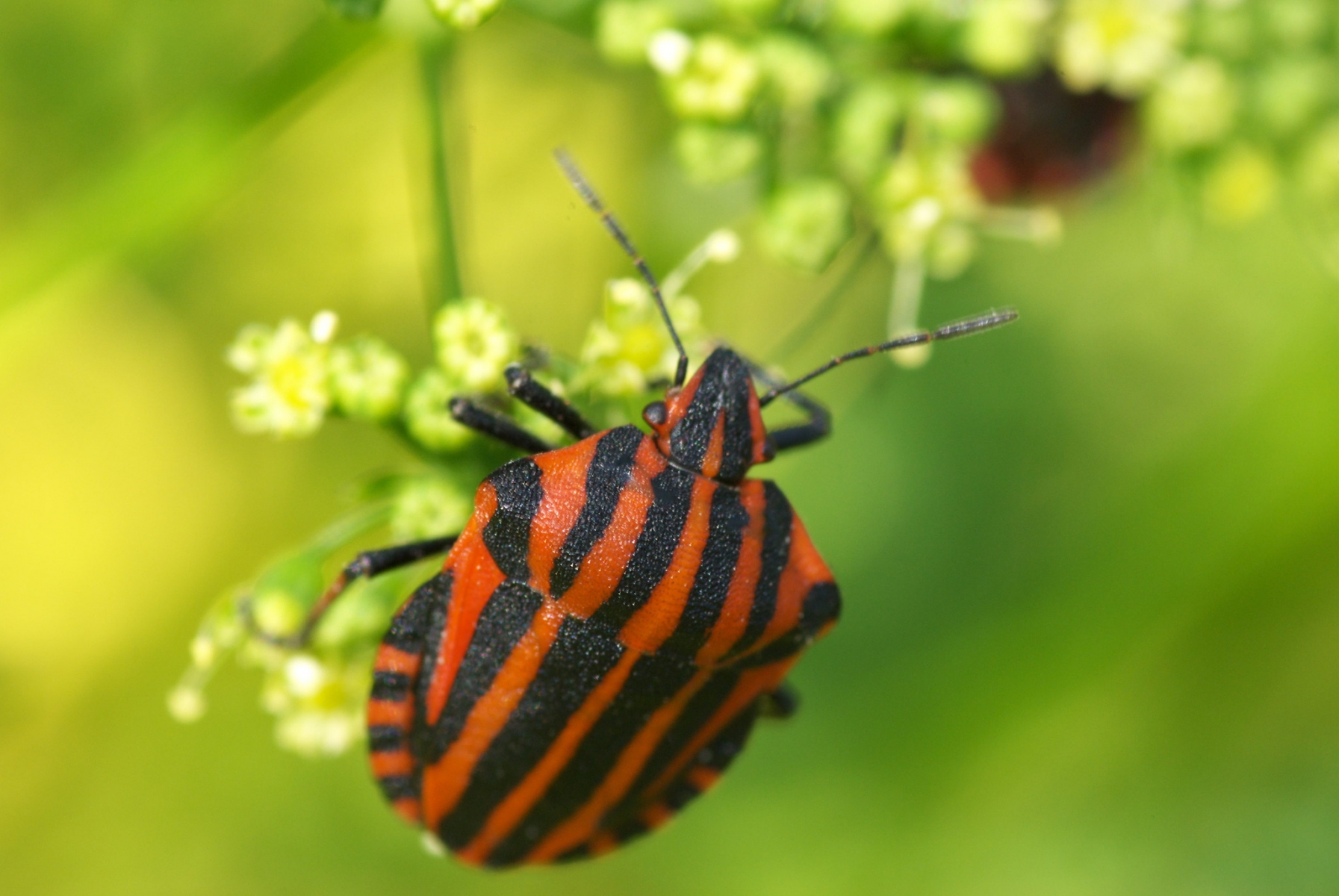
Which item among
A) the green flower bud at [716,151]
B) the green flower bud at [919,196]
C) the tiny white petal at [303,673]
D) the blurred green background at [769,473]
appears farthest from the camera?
the blurred green background at [769,473]

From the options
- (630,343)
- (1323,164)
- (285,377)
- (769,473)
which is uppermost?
(285,377)

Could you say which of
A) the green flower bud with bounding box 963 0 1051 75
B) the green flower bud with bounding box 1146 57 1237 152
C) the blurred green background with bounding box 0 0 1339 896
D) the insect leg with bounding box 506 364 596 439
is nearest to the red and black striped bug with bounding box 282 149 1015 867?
the insect leg with bounding box 506 364 596 439

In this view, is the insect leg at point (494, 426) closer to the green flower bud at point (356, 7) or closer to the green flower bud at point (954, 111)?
the green flower bud at point (356, 7)

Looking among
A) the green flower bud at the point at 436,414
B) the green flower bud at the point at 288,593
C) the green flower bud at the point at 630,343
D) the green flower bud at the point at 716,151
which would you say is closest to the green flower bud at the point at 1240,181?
the green flower bud at the point at 716,151

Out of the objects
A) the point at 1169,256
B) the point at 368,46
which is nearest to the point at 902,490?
the point at 1169,256

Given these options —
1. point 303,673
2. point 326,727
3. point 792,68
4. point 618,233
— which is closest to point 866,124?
point 792,68

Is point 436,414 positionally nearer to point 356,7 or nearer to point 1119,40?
point 356,7

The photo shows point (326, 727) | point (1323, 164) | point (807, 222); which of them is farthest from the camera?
point (1323, 164)
